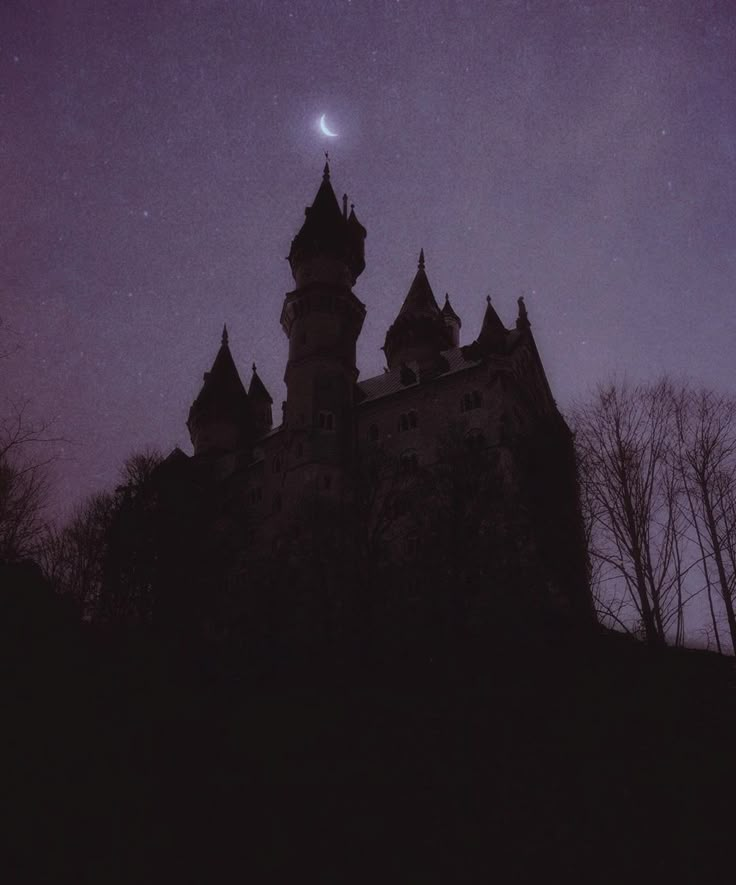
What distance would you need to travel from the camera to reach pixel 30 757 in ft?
41.4

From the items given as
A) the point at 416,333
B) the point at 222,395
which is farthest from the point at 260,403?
the point at 416,333

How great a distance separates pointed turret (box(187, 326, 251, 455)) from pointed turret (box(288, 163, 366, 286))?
1424cm

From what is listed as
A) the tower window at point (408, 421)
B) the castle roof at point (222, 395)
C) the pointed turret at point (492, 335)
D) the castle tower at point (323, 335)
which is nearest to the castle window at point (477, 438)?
the tower window at point (408, 421)

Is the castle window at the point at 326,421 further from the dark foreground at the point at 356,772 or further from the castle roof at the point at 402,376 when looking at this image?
the dark foreground at the point at 356,772

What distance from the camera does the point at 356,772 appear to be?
14.5 m

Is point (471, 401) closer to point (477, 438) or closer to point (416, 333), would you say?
point (477, 438)

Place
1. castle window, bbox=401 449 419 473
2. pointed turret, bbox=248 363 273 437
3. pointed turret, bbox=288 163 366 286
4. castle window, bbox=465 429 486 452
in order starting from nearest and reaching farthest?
castle window, bbox=465 429 486 452, castle window, bbox=401 449 419 473, pointed turret, bbox=288 163 366 286, pointed turret, bbox=248 363 273 437

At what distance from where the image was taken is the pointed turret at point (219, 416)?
5941cm

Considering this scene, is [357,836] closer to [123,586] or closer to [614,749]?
[614,749]

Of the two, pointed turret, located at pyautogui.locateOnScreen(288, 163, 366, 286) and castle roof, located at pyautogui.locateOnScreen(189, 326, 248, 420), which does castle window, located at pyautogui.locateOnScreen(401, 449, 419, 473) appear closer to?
pointed turret, located at pyautogui.locateOnScreen(288, 163, 366, 286)

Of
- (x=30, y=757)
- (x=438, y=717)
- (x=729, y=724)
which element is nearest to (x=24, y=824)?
(x=30, y=757)

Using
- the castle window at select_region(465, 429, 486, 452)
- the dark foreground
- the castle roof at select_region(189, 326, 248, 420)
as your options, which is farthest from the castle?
the dark foreground

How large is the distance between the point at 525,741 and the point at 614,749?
209 centimetres

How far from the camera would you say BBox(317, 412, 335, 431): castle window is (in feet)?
149
